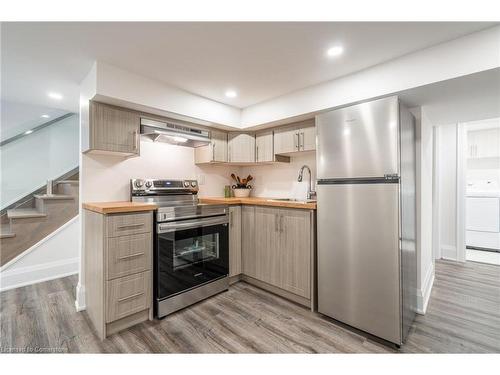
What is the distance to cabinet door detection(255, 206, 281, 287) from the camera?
8.34ft

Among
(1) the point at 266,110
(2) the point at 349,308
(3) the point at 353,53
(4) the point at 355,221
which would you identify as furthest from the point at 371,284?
(1) the point at 266,110

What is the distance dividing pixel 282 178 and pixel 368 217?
1.51 metres

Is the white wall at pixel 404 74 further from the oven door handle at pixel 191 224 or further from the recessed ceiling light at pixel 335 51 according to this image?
the oven door handle at pixel 191 224

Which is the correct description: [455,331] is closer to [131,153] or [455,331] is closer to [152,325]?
[152,325]

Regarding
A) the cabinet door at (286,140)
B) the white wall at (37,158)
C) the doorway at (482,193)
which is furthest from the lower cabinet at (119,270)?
the doorway at (482,193)

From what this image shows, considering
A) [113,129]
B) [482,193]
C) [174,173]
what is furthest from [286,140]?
[482,193]

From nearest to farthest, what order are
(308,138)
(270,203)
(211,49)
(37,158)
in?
(211,49)
(270,203)
(308,138)
(37,158)

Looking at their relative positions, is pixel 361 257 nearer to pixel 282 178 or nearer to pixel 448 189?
pixel 282 178

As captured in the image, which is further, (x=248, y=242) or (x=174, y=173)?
(x=174, y=173)

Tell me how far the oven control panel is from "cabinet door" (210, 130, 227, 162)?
0.46 meters

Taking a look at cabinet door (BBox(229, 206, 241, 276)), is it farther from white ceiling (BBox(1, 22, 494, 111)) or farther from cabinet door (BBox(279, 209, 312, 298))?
white ceiling (BBox(1, 22, 494, 111))

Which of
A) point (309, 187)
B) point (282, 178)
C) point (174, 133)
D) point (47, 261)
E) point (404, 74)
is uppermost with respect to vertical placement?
point (404, 74)

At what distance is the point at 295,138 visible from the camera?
2768 mm

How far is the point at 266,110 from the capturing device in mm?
2840
